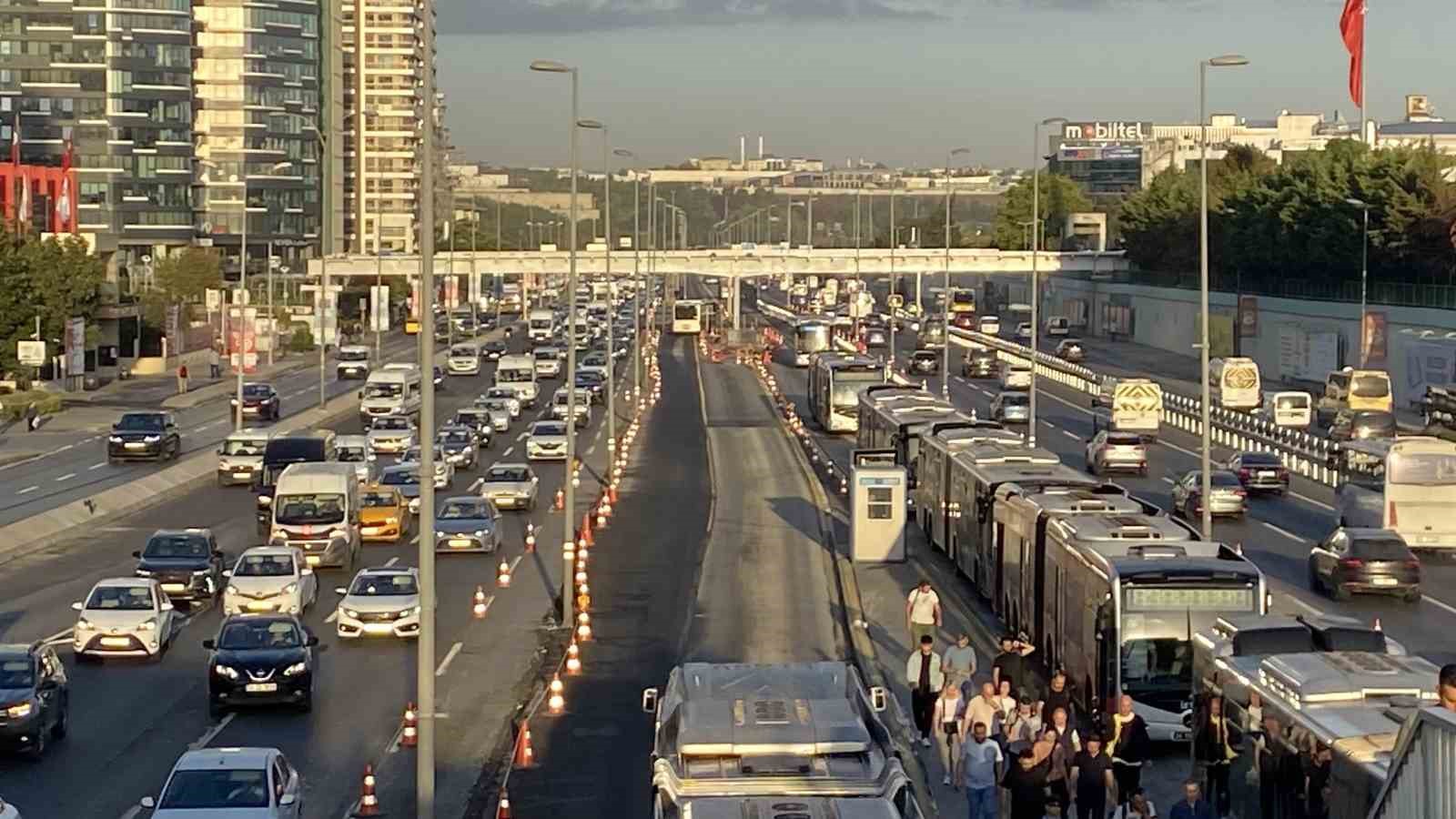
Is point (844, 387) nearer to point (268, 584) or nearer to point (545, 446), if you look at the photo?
point (545, 446)

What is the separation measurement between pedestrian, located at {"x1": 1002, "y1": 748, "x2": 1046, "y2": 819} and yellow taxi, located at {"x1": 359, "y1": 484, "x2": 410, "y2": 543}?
28563 millimetres

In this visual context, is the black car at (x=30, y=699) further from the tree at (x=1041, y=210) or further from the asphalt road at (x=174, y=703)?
the tree at (x=1041, y=210)

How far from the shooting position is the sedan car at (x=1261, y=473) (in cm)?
5572

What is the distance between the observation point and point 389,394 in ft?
261

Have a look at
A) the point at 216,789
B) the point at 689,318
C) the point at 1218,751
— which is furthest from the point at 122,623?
the point at 689,318

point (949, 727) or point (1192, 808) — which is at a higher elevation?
point (1192, 808)

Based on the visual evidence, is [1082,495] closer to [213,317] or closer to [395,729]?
[395,729]

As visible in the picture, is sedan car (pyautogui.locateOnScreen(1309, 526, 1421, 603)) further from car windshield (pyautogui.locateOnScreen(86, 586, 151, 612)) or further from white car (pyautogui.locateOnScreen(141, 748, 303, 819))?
white car (pyautogui.locateOnScreen(141, 748, 303, 819))

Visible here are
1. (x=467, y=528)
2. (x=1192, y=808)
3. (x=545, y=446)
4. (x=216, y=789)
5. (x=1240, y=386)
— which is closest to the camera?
(x=1192, y=808)

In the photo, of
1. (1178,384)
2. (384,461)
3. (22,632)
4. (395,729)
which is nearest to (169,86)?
(1178,384)

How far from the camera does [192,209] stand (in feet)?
505

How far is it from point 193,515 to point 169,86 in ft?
327

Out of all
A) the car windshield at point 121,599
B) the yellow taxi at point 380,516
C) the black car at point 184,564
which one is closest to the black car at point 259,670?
the car windshield at point 121,599

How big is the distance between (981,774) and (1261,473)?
37.4 meters
